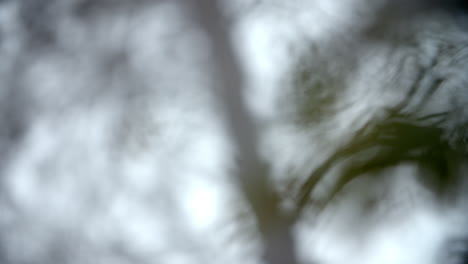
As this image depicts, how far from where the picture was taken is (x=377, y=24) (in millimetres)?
492

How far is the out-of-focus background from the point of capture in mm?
450

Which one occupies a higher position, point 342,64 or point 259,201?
point 342,64

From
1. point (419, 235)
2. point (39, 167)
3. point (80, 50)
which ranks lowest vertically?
point (419, 235)

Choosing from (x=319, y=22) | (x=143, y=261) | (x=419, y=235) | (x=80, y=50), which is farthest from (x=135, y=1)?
(x=419, y=235)

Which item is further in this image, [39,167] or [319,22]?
[39,167]

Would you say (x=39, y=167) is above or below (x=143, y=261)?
above

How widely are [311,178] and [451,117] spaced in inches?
6.9

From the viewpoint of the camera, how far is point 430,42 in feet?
1.54

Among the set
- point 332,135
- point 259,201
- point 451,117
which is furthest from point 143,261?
point 451,117

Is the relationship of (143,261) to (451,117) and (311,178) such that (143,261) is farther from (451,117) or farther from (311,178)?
(451,117)

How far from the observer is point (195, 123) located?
Result: 0.54 meters

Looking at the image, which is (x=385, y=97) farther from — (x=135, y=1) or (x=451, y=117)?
(x=135, y=1)

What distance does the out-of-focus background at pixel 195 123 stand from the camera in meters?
0.45

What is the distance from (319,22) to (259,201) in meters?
0.25
